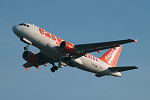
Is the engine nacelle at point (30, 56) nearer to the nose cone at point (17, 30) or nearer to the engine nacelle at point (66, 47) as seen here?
the nose cone at point (17, 30)

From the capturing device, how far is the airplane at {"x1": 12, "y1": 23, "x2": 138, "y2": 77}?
44312mm

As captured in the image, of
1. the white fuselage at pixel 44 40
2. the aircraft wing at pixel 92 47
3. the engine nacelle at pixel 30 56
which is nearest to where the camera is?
the white fuselage at pixel 44 40

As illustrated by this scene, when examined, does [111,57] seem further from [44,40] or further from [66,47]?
[44,40]

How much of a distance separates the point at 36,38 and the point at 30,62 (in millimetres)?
7820

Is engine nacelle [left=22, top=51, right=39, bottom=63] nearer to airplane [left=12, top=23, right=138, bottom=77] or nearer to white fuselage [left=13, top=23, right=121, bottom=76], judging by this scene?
airplane [left=12, top=23, right=138, bottom=77]

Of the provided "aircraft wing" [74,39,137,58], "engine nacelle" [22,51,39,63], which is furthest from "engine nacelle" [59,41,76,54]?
"engine nacelle" [22,51,39,63]

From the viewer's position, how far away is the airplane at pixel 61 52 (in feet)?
145

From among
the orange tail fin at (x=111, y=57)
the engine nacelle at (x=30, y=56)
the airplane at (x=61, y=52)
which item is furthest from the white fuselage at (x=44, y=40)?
the orange tail fin at (x=111, y=57)

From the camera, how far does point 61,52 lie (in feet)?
151

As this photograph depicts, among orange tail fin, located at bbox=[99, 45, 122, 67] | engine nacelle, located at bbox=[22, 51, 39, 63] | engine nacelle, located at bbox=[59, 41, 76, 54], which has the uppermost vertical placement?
orange tail fin, located at bbox=[99, 45, 122, 67]

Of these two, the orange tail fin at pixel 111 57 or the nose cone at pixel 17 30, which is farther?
the orange tail fin at pixel 111 57

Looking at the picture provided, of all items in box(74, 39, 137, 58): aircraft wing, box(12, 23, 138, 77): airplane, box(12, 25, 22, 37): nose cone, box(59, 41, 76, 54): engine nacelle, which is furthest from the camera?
box(74, 39, 137, 58): aircraft wing

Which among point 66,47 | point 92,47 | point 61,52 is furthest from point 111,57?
point 66,47

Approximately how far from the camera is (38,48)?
150ft
